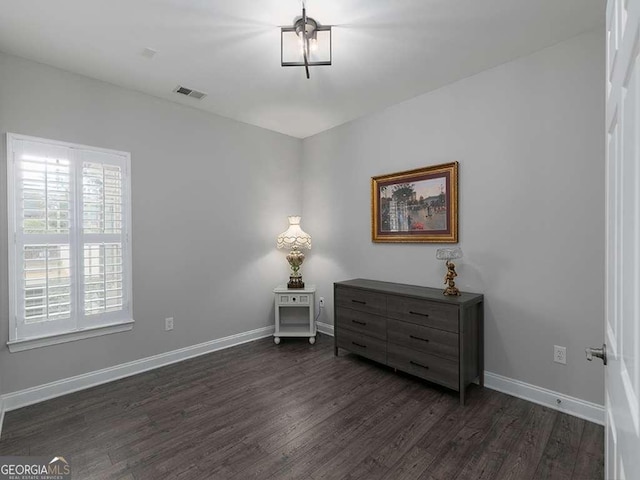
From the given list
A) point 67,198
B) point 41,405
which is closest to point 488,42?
point 67,198

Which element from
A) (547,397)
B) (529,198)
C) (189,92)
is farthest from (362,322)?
(189,92)

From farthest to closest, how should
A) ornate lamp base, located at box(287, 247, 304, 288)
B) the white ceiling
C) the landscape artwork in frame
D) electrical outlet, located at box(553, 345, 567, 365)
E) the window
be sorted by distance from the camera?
ornate lamp base, located at box(287, 247, 304, 288) → the landscape artwork in frame → the window → electrical outlet, located at box(553, 345, 567, 365) → the white ceiling

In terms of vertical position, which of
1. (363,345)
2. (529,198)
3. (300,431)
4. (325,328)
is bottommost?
(300,431)

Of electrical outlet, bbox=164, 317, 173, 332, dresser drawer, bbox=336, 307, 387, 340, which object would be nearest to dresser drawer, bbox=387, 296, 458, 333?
dresser drawer, bbox=336, 307, 387, 340

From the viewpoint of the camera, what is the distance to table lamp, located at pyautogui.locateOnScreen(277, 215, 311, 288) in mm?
3906

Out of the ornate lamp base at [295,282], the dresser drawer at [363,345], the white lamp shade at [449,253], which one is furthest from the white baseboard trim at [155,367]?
the ornate lamp base at [295,282]

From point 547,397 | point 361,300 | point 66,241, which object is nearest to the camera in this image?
point 547,397

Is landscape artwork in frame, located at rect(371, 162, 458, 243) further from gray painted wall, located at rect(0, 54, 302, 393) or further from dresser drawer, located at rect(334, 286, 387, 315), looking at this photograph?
gray painted wall, located at rect(0, 54, 302, 393)

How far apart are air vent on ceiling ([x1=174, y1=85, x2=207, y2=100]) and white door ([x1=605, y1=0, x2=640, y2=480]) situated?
9.82 ft

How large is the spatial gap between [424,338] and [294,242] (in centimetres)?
193

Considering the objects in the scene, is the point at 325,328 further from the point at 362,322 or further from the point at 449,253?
the point at 449,253

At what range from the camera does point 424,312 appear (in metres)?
2.62

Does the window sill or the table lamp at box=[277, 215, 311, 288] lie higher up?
the table lamp at box=[277, 215, 311, 288]

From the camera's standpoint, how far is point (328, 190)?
4031 mm
